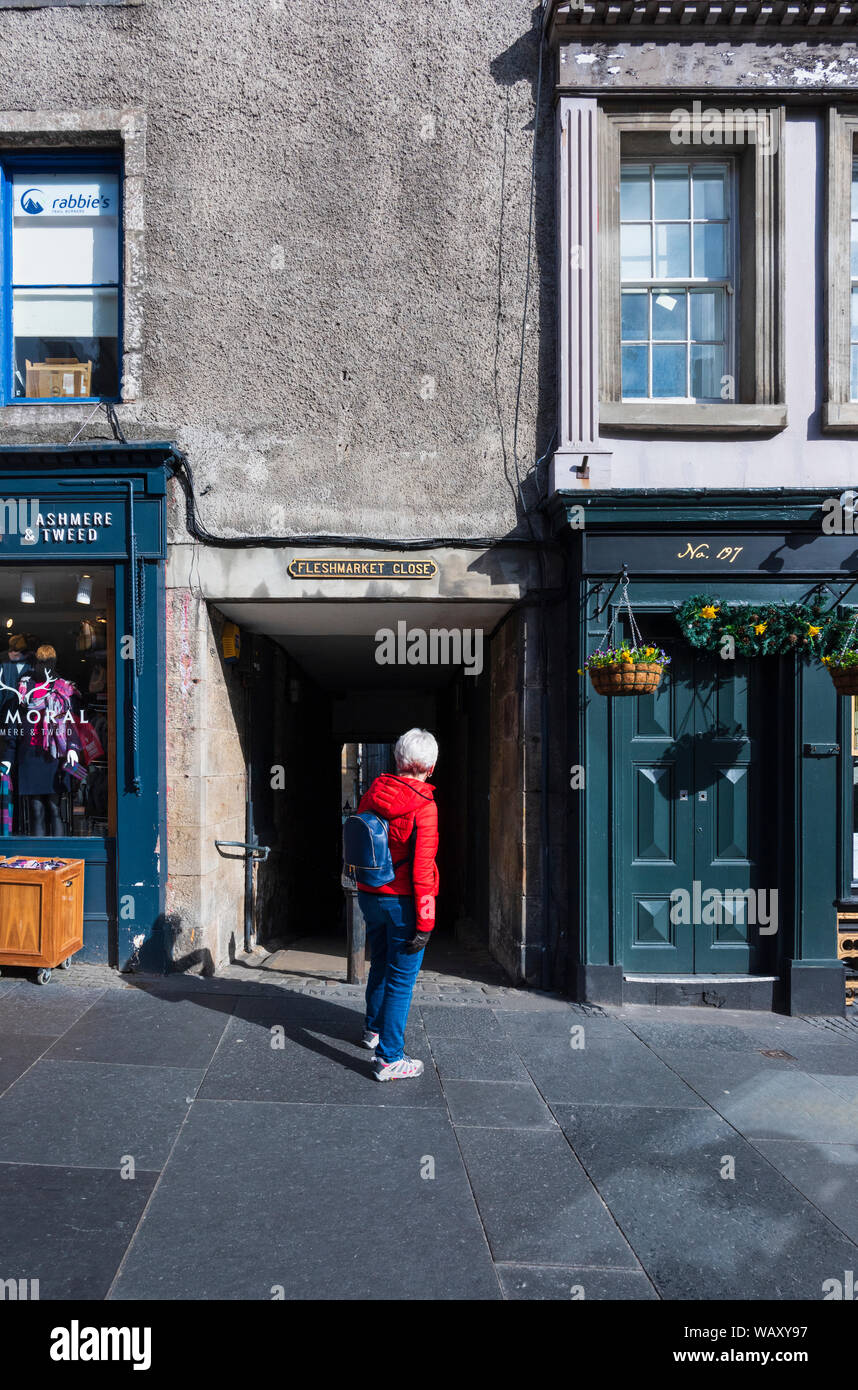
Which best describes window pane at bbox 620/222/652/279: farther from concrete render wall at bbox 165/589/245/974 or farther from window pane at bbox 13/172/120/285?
concrete render wall at bbox 165/589/245/974

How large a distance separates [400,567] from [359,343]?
73.2 inches

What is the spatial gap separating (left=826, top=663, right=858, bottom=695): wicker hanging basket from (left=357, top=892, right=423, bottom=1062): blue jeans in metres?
3.51

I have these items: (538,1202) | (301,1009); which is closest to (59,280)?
(301,1009)

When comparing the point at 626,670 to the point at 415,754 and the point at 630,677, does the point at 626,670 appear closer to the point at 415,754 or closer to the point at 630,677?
the point at 630,677

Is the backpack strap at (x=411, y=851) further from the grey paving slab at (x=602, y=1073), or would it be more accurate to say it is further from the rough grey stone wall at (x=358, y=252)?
the rough grey stone wall at (x=358, y=252)

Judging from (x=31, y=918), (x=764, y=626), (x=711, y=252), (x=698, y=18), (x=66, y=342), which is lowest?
(x=31, y=918)

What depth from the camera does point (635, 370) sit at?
7.01 m

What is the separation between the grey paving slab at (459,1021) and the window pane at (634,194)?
21.3ft

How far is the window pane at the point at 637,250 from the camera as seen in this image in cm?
698

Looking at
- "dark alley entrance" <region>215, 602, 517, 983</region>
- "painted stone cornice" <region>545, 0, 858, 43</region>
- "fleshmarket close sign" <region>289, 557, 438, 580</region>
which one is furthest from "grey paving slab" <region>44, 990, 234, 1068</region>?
"painted stone cornice" <region>545, 0, 858, 43</region>

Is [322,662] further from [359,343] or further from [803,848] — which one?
[803,848]

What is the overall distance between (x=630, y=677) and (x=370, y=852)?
226 centimetres

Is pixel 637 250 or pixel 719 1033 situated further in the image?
pixel 637 250

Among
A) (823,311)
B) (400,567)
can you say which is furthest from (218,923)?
(823,311)
